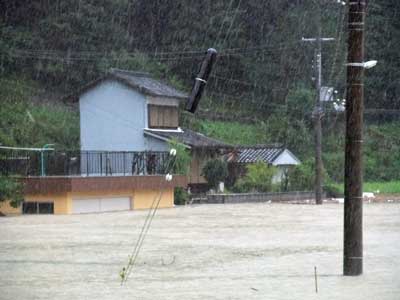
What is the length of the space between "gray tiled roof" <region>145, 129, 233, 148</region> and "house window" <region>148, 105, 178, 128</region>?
420 millimetres

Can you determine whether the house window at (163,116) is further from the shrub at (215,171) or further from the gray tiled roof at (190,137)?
the shrub at (215,171)

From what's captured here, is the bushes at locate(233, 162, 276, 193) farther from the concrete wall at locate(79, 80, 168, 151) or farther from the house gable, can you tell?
the concrete wall at locate(79, 80, 168, 151)

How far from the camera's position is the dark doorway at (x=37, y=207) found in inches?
1093

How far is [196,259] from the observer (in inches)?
550

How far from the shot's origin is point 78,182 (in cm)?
2714

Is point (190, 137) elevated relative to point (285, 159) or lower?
elevated

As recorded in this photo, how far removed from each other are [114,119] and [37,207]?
34.5ft

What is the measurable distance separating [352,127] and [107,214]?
646 inches

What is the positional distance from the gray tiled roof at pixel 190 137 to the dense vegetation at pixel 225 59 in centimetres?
291

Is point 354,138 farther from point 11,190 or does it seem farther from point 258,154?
point 258,154

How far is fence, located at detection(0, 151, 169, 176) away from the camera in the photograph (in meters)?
28.0

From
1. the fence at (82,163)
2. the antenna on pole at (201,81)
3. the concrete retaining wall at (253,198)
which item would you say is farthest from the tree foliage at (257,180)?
the antenna on pole at (201,81)

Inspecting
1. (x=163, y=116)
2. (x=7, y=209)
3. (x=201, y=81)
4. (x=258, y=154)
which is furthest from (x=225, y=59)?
(x=201, y=81)

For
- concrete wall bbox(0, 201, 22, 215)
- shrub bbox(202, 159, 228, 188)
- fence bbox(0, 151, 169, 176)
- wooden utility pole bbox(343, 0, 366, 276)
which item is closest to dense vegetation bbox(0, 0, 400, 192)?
shrub bbox(202, 159, 228, 188)
